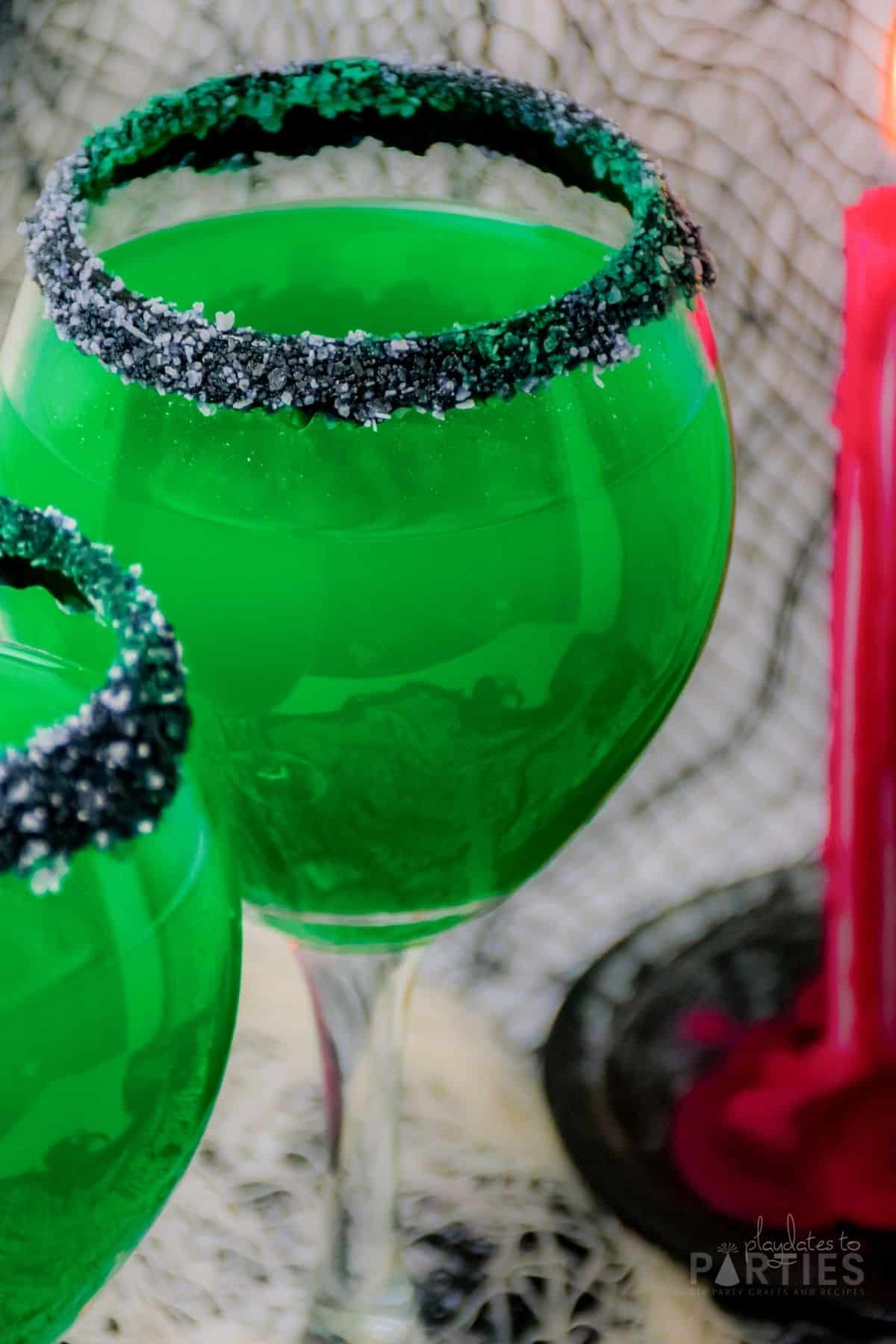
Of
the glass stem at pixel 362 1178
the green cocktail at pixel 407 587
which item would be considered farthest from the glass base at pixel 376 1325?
the green cocktail at pixel 407 587

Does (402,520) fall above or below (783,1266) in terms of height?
above

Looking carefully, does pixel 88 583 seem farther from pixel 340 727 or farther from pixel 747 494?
pixel 747 494

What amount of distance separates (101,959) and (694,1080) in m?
0.20

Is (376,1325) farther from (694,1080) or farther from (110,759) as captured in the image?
(110,759)

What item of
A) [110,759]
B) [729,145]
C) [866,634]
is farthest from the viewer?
[729,145]

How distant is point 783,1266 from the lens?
0.32 m

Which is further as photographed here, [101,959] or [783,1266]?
[783,1266]

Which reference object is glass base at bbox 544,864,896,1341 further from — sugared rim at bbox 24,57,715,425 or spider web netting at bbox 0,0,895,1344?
sugared rim at bbox 24,57,715,425

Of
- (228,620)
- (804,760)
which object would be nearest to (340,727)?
(228,620)

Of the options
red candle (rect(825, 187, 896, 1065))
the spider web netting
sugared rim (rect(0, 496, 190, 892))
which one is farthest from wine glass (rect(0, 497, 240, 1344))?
the spider web netting

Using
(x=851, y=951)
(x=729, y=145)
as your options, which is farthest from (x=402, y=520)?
(x=729, y=145)

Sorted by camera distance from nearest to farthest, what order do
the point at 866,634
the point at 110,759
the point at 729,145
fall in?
the point at 110,759 → the point at 866,634 → the point at 729,145

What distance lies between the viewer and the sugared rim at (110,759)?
0.16 m

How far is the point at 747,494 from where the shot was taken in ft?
1.55
